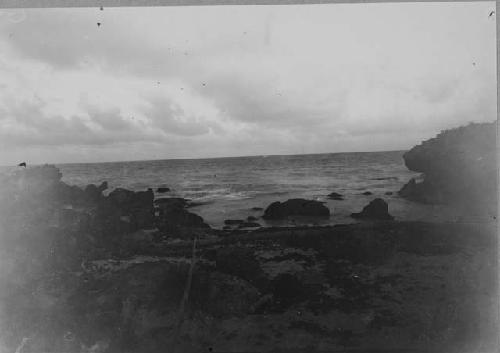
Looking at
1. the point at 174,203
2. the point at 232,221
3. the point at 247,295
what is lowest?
the point at 247,295

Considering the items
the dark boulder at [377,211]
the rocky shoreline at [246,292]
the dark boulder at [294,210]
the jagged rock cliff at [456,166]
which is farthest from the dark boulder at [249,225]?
the jagged rock cliff at [456,166]

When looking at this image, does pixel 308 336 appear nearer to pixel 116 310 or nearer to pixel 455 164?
pixel 116 310

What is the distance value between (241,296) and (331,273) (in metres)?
3.13

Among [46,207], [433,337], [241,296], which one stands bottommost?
[433,337]

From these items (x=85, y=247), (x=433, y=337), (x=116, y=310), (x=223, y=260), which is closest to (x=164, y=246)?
(x=85, y=247)

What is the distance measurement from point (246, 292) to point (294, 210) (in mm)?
11264

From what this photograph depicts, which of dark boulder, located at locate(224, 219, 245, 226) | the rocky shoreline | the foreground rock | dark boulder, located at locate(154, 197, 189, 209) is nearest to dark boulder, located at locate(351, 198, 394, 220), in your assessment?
the rocky shoreline

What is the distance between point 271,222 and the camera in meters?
A: 18.0

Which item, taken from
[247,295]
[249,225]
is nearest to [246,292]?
[247,295]

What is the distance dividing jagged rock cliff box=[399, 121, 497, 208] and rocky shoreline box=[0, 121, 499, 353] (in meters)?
2.47

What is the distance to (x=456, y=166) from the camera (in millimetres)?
21875

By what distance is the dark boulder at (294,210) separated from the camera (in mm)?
19078

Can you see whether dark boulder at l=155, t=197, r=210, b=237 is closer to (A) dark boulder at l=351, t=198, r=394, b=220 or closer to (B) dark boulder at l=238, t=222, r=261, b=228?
(B) dark boulder at l=238, t=222, r=261, b=228

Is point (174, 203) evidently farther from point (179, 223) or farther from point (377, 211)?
point (377, 211)
